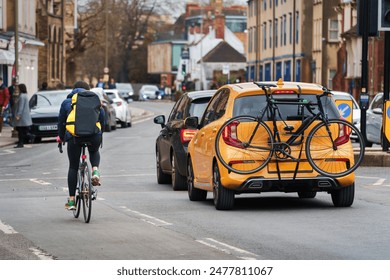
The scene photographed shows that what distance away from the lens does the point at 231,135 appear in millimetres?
17047

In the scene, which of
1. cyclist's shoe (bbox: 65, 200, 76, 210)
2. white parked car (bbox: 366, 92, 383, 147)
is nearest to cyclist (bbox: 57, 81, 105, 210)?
cyclist's shoe (bbox: 65, 200, 76, 210)

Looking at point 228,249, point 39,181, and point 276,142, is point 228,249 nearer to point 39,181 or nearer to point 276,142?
point 276,142

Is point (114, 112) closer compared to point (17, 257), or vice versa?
point (17, 257)

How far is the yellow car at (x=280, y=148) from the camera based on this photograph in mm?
16969

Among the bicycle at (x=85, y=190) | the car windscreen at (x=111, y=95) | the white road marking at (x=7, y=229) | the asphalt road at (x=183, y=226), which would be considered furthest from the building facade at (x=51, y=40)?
the white road marking at (x=7, y=229)

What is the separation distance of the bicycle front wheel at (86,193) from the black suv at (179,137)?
4864mm

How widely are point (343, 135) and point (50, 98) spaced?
26502mm

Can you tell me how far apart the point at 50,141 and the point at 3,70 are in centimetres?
1716

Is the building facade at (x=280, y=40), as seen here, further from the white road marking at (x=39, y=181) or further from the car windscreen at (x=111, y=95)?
the white road marking at (x=39, y=181)

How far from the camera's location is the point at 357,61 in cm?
7975

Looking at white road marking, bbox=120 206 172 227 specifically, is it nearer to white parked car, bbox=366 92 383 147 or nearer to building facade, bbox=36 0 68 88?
white parked car, bbox=366 92 383 147

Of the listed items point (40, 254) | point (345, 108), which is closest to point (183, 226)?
point (40, 254)

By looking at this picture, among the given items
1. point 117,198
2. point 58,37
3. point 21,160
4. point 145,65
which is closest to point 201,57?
point 145,65
